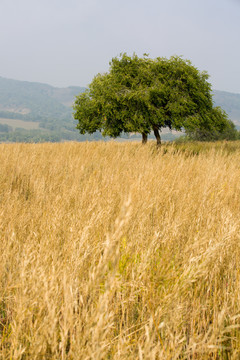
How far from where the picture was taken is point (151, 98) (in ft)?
45.6

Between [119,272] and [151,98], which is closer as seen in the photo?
[119,272]

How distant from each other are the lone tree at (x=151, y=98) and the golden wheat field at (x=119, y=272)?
8.55 m

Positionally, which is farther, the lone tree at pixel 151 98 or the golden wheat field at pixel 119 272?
the lone tree at pixel 151 98

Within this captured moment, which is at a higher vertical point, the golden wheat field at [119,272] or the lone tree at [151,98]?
the lone tree at [151,98]

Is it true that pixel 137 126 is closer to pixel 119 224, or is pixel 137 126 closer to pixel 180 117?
pixel 180 117

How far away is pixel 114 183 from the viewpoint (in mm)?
4109

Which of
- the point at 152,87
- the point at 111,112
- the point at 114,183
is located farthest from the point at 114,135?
the point at 114,183

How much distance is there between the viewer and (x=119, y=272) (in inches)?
70.1

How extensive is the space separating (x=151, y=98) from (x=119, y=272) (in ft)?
42.8

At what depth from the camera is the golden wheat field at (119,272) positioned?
39.6 inches

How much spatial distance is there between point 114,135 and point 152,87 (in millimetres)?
3337

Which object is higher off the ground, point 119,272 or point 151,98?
point 151,98

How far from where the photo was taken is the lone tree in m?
13.7

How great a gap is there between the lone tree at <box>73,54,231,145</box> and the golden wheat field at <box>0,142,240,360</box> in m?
8.55
